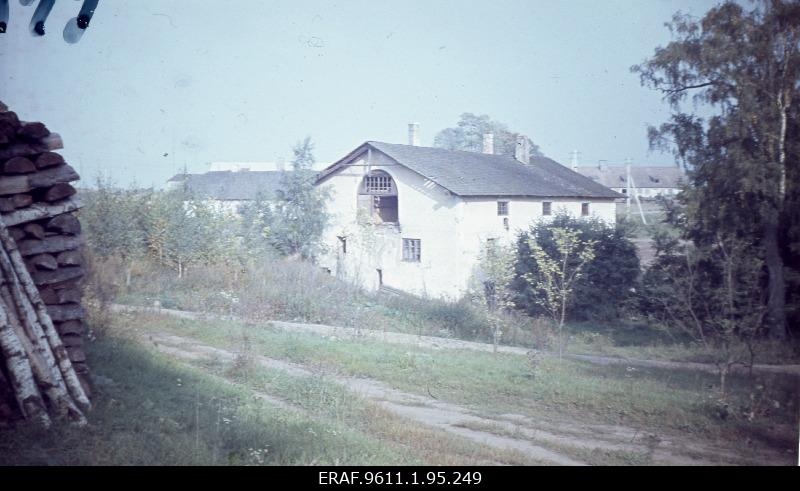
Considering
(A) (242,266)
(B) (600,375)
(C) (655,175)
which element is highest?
(C) (655,175)

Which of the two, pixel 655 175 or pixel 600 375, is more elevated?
pixel 655 175

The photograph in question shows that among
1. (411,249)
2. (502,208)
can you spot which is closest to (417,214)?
(411,249)

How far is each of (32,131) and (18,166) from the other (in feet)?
1.13

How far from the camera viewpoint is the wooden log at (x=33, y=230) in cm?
441

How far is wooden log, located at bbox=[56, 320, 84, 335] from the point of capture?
4598 mm

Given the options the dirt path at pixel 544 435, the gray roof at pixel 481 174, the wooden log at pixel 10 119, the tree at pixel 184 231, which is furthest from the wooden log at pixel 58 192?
the gray roof at pixel 481 174

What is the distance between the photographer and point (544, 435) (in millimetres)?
5168

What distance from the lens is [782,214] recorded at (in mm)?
8148

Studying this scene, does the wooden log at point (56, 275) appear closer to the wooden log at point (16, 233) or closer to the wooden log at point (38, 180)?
the wooden log at point (16, 233)

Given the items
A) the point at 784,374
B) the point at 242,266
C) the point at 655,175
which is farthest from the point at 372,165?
the point at 784,374

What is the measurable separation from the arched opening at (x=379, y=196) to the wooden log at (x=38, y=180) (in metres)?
10.6

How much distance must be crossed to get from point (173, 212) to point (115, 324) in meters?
3.62

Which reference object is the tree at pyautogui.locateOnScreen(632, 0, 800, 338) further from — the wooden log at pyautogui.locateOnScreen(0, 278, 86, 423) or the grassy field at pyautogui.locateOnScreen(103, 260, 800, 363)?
the wooden log at pyautogui.locateOnScreen(0, 278, 86, 423)
